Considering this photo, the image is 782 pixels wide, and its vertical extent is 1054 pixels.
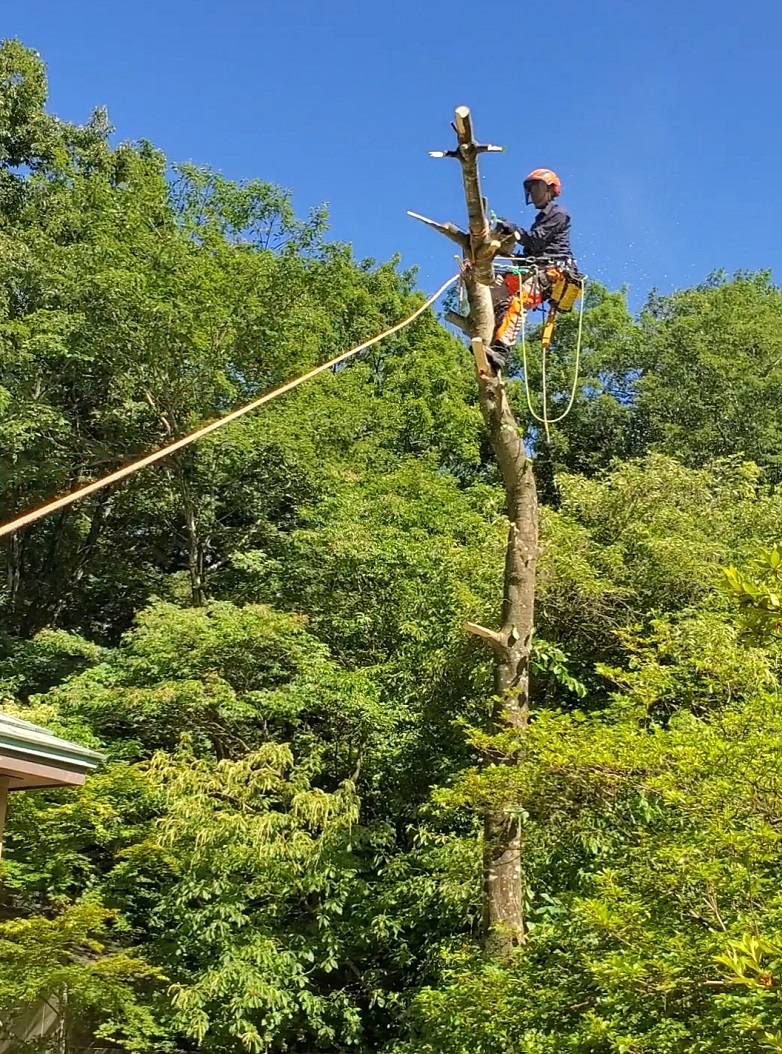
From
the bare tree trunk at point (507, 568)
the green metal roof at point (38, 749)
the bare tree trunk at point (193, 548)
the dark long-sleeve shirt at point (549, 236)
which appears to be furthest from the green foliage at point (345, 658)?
the dark long-sleeve shirt at point (549, 236)

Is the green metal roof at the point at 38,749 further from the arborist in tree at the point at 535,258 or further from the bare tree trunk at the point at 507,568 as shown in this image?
the arborist in tree at the point at 535,258

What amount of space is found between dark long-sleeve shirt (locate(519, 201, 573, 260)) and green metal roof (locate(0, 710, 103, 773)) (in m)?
3.36

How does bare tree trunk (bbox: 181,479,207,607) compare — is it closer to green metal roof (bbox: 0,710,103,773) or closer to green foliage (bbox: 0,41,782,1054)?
green foliage (bbox: 0,41,782,1054)

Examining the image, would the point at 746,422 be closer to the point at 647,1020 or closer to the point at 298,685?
the point at 298,685

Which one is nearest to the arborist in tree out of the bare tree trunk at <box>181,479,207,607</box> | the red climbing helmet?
the red climbing helmet

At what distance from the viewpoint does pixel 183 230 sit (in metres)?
13.7

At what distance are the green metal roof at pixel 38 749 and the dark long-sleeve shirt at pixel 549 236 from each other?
3.36 meters

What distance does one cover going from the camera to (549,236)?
514 cm

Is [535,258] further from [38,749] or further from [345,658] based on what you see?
[345,658]

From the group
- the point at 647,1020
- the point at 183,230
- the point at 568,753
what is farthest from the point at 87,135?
the point at 647,1020

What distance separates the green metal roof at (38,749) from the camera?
2.97m

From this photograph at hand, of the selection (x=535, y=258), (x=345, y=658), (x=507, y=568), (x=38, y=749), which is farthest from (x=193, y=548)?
(x=38, y=749)

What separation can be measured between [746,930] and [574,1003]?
1.05 meters

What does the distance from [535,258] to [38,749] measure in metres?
3.48
